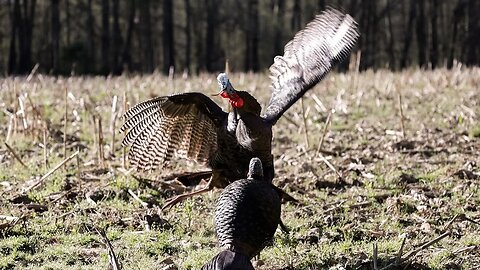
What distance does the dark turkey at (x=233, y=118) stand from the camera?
516cm

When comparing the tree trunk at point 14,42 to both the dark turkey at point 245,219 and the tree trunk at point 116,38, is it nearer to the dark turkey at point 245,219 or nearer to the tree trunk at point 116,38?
the tree trunk at point 116,38

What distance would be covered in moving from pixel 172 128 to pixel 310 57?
1250mm

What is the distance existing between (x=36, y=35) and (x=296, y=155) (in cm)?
3825

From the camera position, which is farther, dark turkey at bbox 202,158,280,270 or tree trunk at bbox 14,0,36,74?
tree trunk at bbox 14,0,36,74

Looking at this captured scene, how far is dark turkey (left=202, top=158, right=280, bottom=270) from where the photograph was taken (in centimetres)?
409

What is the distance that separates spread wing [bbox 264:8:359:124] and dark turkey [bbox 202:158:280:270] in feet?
3.41

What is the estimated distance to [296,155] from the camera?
8.07 meters

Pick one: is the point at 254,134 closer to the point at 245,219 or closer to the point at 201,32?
the point at 245,219

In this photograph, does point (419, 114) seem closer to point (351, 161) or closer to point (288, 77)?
point (351, 161)

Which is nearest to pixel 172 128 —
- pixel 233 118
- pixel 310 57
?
pixel 233 118

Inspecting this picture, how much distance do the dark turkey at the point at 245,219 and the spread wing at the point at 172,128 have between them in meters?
1.44

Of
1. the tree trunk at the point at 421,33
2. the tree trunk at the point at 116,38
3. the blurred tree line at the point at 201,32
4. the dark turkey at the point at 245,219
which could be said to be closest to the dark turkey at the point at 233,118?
the dark turkey at the point at 245,219

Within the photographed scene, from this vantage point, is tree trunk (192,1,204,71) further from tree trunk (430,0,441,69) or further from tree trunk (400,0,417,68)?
tree trunk (430,0,441,69)

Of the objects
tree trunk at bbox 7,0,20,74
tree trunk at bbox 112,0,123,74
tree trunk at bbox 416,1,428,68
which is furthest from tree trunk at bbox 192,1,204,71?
tree trunk at bbox 416,1,428,68
